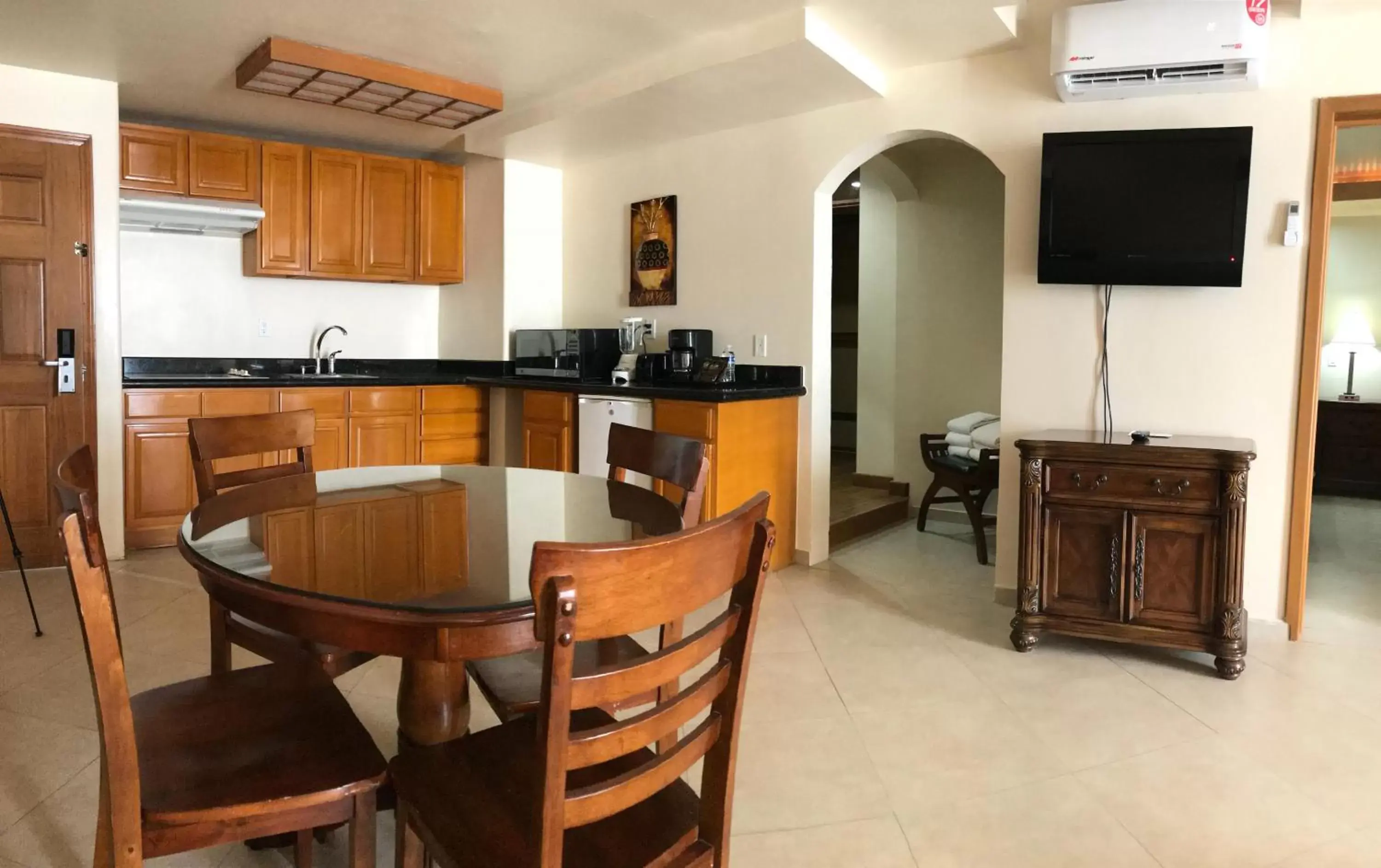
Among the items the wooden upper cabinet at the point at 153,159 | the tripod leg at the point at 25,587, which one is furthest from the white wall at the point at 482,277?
the tripod leg at the point at 25,587

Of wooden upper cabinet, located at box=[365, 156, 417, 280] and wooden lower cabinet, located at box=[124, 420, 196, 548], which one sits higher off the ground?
wooden upper cabinet, located at box=[365, 156, 417, 280]

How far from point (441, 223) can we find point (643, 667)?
16.5 feet

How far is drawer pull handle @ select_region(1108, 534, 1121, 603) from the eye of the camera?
3027mm

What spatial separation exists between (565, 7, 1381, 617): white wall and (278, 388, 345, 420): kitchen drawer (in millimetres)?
2062

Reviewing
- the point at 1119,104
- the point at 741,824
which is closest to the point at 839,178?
the point at 1119,104

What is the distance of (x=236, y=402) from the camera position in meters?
4.61

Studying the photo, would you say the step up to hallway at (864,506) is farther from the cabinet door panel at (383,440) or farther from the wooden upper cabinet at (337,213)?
the wooden upper cabinet at (337,213)

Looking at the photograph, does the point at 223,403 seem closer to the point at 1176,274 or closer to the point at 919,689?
the point at 919,689

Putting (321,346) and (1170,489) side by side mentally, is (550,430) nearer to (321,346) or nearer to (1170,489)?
(321,346)

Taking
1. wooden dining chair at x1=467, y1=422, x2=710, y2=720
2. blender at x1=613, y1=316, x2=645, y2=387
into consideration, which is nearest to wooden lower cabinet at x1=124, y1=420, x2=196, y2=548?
blender at x1=613, y1=316, x2=645, y2=387

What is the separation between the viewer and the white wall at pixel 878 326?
572 centimetres

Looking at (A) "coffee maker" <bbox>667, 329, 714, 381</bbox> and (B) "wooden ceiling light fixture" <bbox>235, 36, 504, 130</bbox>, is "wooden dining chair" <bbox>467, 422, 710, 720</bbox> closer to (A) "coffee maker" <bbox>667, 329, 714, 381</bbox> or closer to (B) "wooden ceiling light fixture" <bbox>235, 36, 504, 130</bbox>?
(A) "coffee maker" <bbox>667, 329, 714, 381</bbox>

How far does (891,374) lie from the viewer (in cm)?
575

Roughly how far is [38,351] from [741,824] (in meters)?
4.07
